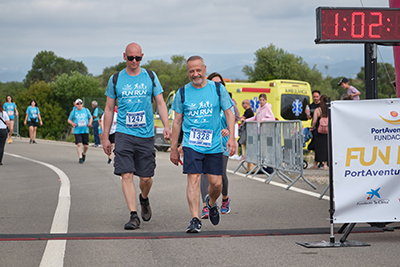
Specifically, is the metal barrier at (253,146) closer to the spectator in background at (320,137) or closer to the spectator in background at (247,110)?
the spectator in background at (247,110)

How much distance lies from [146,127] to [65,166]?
926 centimetres

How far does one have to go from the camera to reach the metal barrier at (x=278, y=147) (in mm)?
10992

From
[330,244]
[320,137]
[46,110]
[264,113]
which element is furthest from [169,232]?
[46,110]

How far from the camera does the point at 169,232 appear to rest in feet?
20.8

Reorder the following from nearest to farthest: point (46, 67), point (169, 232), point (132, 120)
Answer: point (169, 232)
point (132, 120)
point (46, 67)

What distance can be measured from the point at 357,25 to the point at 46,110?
6461 cm

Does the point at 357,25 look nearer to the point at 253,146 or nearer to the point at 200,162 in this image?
the point at 200,162

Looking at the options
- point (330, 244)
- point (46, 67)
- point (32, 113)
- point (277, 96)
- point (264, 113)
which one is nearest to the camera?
point (330, 244)

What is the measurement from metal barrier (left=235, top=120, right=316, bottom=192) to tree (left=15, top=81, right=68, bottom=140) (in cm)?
5463

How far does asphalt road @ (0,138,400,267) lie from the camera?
5.14 meters

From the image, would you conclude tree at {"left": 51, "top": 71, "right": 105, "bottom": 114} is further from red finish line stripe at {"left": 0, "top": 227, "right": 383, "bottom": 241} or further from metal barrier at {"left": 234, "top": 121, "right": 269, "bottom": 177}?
red finish line stripe at {"left": 0, "top": 227, "right": 383, "bottom": 241}

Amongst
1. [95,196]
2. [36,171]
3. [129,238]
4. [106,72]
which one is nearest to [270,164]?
[95,196]

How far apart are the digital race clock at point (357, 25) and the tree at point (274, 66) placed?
225ft

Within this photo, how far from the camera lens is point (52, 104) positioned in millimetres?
71688
